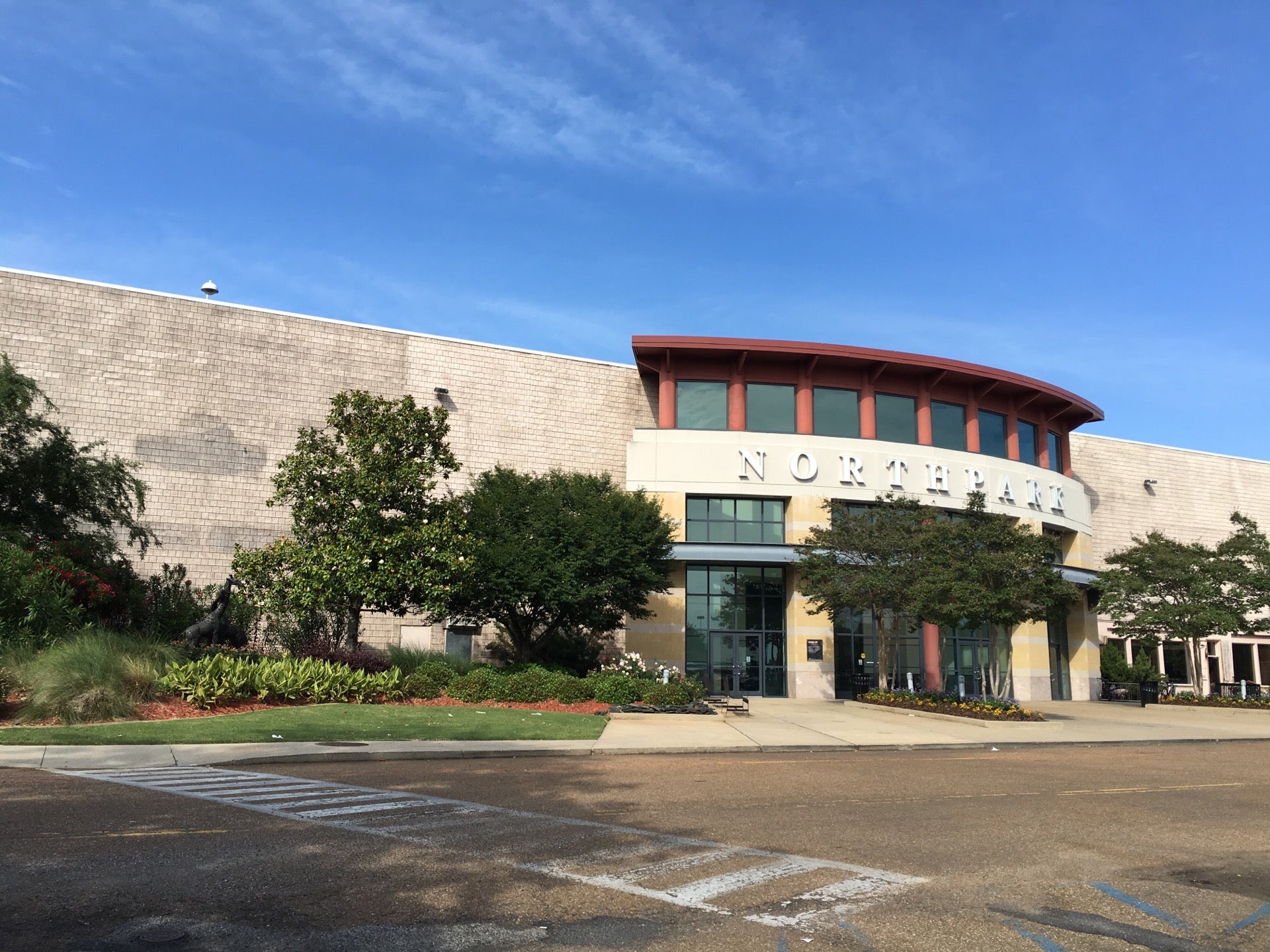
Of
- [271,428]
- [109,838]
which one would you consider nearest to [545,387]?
[271,428]

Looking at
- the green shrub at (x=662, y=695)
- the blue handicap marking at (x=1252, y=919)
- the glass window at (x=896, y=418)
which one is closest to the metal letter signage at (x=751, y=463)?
the glass window at (x=896, y=418)

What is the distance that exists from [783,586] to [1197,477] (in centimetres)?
3014

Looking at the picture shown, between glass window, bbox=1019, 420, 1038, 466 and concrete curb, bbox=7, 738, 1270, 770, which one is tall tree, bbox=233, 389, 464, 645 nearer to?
concrete curb, bbox=7, 738, 1270, 770

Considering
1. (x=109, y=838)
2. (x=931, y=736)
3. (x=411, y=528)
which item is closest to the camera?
(x=109, y=838)

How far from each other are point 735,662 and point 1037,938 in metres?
31.7

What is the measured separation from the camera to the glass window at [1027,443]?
44.0 metres

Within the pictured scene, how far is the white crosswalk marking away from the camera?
6.32m

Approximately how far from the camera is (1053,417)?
1766 inches

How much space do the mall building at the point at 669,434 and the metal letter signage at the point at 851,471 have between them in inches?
2.8

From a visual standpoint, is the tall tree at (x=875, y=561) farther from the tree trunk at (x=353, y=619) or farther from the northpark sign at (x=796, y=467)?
the tree trunk at (x=353, y=619)

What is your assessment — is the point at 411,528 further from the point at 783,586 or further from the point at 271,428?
the point at 783,586

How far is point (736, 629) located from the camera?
3697 centimetres

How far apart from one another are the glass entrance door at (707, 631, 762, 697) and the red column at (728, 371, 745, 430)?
855 centimetres

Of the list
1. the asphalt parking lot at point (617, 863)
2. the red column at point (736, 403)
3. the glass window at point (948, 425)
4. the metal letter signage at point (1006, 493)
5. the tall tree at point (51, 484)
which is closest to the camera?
the asphalt parking lot at point (617, 863)
